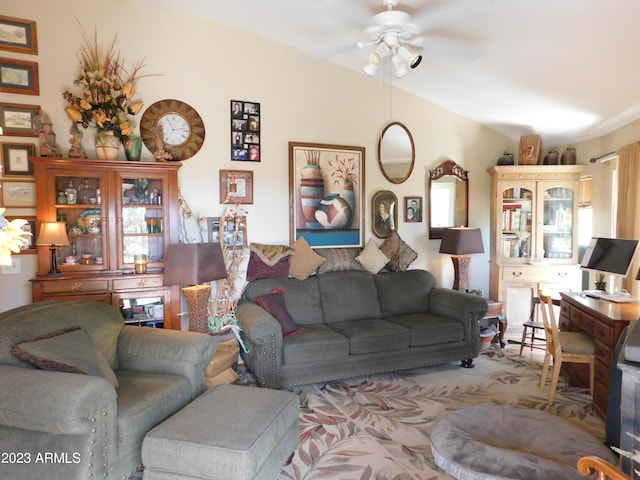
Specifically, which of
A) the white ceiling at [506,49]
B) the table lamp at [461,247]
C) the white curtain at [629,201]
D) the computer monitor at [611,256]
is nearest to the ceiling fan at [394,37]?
the white ceiling at [506,49]

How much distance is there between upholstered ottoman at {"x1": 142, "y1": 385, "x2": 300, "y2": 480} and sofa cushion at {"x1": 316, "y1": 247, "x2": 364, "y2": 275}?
206cm

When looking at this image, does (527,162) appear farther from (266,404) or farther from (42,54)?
(42,54)

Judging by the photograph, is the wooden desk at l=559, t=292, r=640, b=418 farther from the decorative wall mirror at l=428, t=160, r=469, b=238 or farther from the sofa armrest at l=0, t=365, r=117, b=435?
the sofa armrest at l=0, t=365, r=117, b=435

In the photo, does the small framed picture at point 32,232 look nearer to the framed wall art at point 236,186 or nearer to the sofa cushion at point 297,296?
the framed wall art at point 236,186

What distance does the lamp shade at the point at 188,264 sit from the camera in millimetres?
3049

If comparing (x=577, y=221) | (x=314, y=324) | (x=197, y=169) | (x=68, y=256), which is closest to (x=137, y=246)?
(x=68, y=256)

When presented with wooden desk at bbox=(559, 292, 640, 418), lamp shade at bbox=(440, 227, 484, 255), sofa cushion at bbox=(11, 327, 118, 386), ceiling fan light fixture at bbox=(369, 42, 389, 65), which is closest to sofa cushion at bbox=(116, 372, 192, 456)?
sofa cushion at bbox=(11, 327, 118, 386)

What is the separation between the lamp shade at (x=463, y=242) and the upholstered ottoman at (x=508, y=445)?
2055 millimetres

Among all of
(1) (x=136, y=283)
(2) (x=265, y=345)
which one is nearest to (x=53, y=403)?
(2) (x=265, y=345)

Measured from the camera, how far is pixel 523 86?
3850mm

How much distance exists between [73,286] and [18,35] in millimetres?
2148

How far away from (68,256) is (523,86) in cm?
436

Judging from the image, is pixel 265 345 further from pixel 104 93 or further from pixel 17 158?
pixel 17 158

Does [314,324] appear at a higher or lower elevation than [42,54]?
lower
